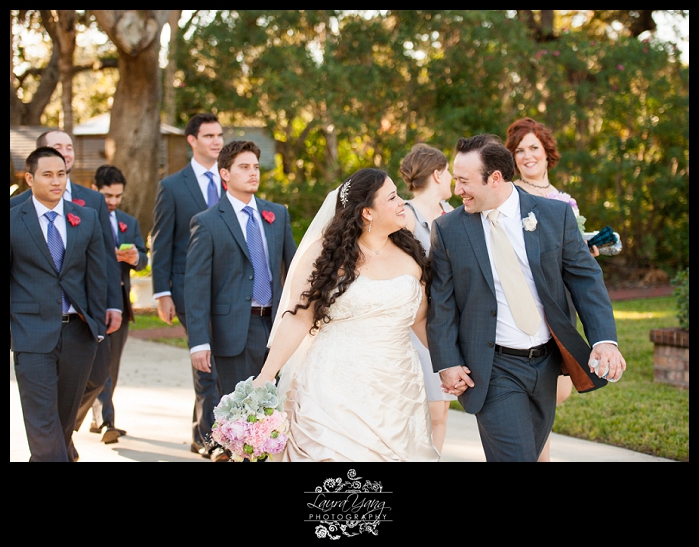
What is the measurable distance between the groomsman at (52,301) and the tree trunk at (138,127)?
7.51m

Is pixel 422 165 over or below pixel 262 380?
over

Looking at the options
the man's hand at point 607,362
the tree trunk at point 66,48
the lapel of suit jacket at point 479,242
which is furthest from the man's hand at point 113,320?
the tree trunk at point 66,48

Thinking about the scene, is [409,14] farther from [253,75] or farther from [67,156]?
[67,156]

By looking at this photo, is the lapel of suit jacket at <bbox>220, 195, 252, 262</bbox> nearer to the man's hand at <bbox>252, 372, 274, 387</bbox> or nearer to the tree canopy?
the man's hand at <bbox>252, 372, 274, 387</bbox>

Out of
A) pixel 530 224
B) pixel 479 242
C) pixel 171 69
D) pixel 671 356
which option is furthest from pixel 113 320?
pixel 171 69

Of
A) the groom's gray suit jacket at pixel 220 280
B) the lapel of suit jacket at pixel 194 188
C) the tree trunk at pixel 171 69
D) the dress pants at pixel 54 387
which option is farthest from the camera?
the tree trunk at pixel 171 69

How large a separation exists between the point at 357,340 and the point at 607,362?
1.27 m

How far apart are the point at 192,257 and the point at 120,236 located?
Result: 201 centimetres

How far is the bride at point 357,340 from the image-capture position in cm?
421

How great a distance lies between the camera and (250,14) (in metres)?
16.7

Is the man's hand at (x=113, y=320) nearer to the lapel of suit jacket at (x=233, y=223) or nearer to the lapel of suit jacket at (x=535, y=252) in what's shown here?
the lapel of suit jacket at (x=233, y=223)

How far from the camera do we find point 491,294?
4117 millimetres

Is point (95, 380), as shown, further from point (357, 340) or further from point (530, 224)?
point (530, 224)
